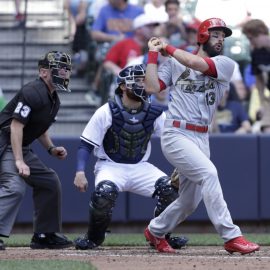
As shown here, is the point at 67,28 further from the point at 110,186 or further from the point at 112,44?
the point at 110,186

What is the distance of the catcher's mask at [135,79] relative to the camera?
31.2ft

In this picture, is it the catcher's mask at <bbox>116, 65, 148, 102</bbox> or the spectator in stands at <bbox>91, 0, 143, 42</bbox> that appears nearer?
the catcher's mask at <bbox>116, 65, 148, 102</bbox>

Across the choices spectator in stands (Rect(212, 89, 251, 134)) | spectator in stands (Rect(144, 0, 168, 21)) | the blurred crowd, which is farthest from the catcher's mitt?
spectator in stands (Rect(144, 0, 168, 21))

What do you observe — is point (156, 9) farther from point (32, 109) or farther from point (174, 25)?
point (32, 109)

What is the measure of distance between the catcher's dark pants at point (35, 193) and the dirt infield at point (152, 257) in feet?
0.96

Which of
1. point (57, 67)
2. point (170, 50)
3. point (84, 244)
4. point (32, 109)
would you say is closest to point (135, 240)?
point (84, 244)

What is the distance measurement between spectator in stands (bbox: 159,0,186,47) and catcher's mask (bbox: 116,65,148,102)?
4.66 m

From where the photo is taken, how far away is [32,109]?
30.9 feet

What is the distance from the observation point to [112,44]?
1400 centimetres

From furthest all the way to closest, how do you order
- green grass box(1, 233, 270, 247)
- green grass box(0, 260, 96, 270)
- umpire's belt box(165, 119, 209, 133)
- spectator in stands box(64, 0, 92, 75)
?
1. spectator in stands box(64, 0, 92, 75)
2. green grass box(1, 233, 270, 247)
3. umpire's belt box(165, 119, 209, 133)
4. green grass box(0, 260, 96, 270)

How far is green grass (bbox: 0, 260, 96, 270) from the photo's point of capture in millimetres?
7590

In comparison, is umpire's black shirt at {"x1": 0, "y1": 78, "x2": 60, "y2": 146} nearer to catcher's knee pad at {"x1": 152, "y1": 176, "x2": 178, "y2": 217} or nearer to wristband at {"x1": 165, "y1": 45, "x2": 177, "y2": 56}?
catcher's knee pad at {"x1": 152, "y1": 176, "x2": 178, "y2": 217}

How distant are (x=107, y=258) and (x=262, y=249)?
5.87ft

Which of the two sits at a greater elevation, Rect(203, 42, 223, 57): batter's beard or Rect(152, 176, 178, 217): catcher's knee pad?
Rect(203, 42, 223, 57): batter's beard
